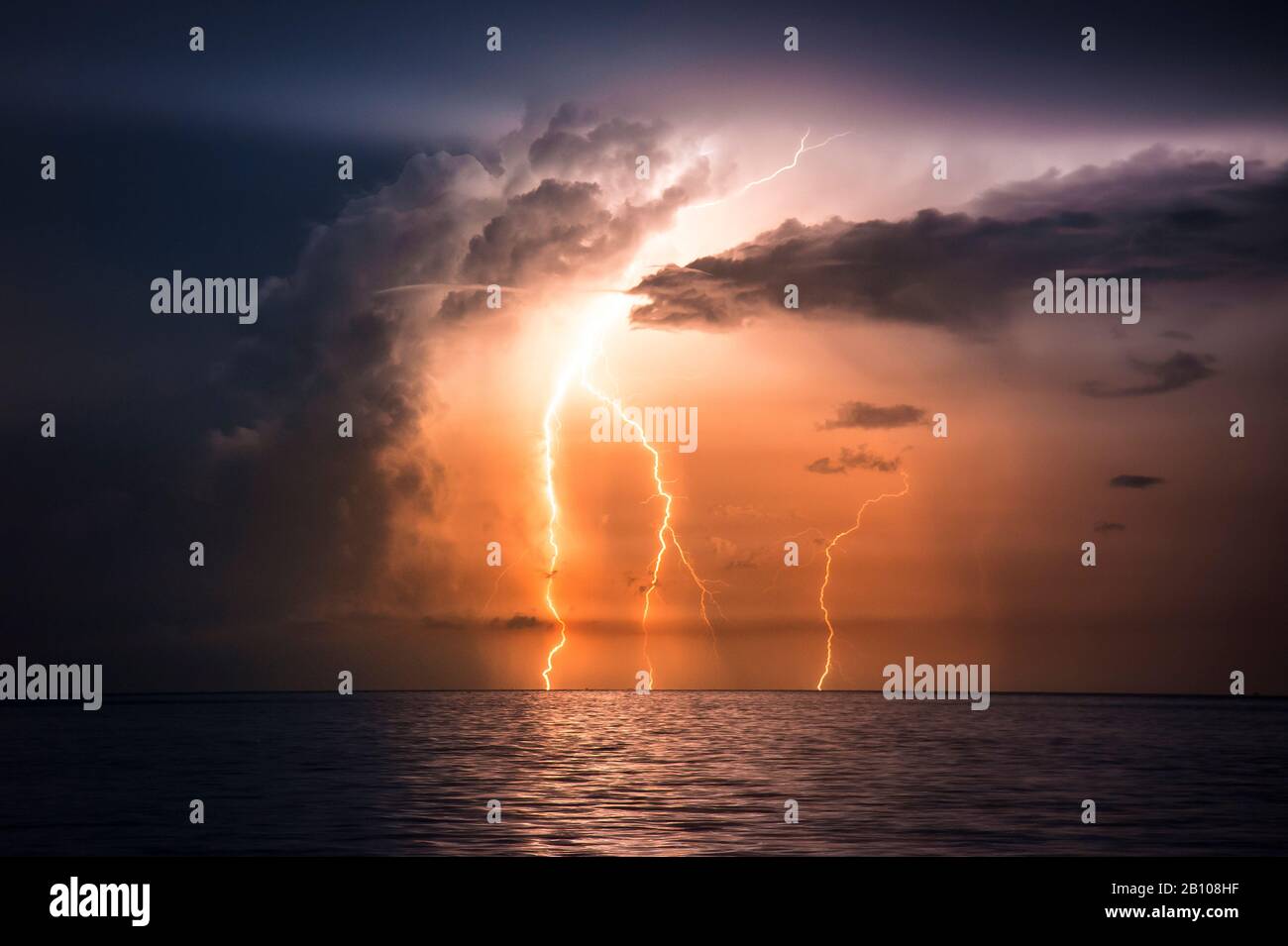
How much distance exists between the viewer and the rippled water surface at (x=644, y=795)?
24.0m

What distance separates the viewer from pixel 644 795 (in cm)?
3072

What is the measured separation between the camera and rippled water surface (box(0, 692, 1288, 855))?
24.0 meters

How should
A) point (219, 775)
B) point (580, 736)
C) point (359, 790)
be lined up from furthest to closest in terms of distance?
point (580, 736), point (219, 775), point (359, 790)

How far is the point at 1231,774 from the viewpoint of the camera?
42.0 meters
